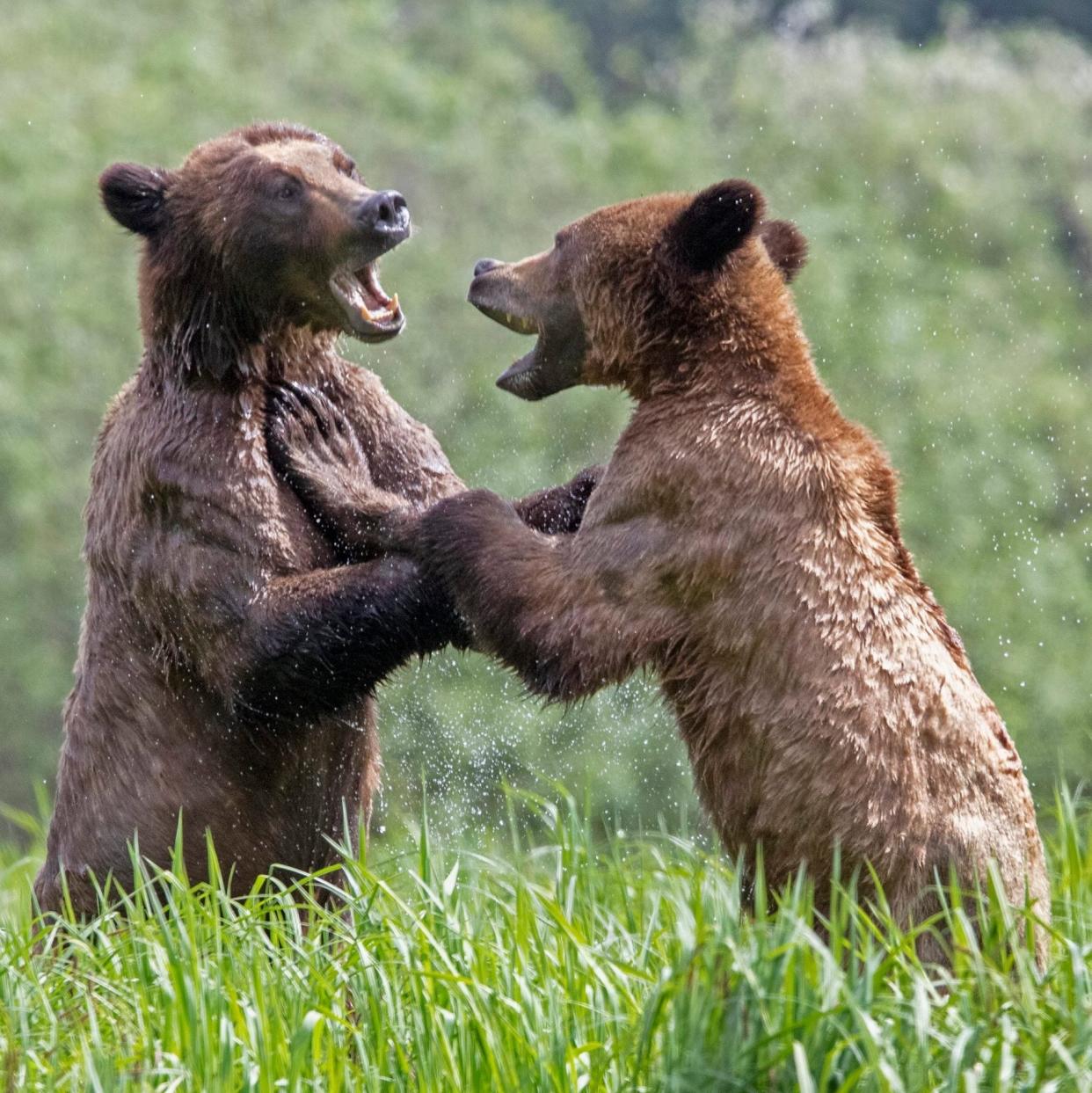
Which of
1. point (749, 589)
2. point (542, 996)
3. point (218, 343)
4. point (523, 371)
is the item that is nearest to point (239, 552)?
point (218, 343)

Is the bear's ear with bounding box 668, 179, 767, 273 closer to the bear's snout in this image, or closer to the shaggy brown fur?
the shaggy brown fur

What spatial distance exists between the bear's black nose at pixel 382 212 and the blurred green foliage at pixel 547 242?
780 centimetres

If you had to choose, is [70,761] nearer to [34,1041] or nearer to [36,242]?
[34,1041]

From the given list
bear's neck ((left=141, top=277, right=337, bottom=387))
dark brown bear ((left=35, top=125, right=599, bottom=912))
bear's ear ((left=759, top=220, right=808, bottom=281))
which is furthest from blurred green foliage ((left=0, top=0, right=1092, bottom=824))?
bear's ear ((left=759, top=220, right=808, bottom=281))

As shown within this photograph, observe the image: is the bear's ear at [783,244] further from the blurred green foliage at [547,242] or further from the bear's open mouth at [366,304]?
the blurred green foliage at [547,242]

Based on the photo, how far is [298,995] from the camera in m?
4.26

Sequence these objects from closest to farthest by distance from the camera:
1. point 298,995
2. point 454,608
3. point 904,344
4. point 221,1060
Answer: point 221,1060, point 298,995, point 454,608, point 904,344

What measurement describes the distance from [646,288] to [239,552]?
1351mm

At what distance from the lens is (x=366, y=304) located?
5.69 meters

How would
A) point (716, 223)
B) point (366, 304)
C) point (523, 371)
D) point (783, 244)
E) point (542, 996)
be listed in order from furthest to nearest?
point (366, 304)
point (523, 371)
point (783, 244)
point (716, 223)
point (542, 996)

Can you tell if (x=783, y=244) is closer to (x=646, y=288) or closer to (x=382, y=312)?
(x=646, y=288)

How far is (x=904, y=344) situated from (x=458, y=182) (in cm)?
505

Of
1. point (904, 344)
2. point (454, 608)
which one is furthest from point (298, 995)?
point (904, 344)

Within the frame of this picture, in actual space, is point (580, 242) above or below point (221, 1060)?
above
